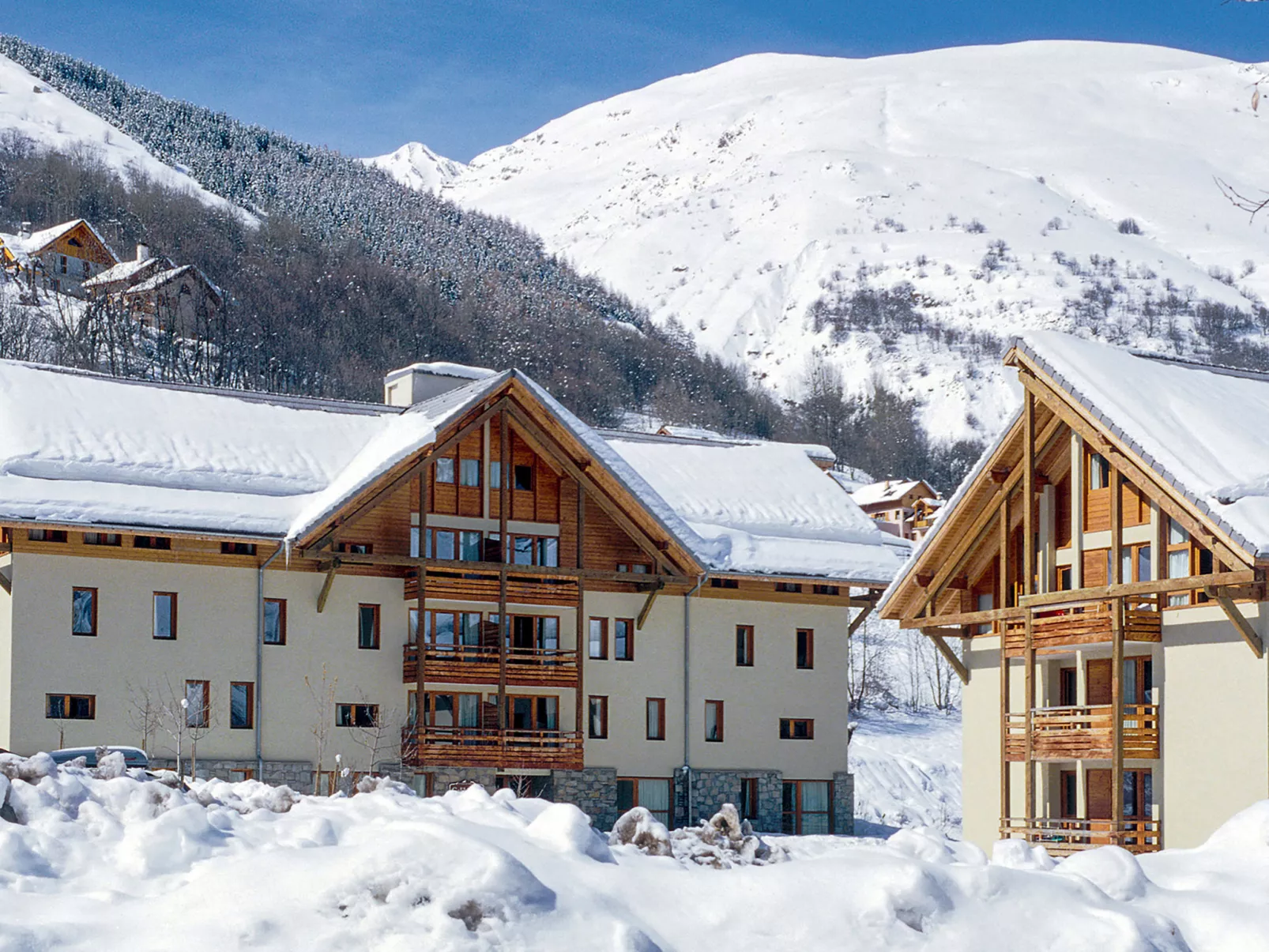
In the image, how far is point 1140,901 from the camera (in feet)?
42.6

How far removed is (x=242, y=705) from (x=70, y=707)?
130 inches

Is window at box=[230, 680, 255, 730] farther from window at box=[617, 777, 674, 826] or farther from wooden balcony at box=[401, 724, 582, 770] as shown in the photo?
window at box=[617, 777, 674, 826]

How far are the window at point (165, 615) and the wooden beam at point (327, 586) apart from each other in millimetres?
2942

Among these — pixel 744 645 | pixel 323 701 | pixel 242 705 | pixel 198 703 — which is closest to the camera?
pixel 198 703

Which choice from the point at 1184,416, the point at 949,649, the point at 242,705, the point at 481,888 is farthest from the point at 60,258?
the point at 481,888

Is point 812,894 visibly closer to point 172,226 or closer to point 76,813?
point 76,813

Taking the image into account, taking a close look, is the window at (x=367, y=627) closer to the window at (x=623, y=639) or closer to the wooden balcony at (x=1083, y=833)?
the window at (x=623, y=639)

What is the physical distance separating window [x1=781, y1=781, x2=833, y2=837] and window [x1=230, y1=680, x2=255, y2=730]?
12.4m

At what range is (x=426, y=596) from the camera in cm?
3631

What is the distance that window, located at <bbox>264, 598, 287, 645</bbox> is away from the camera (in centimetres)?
3519

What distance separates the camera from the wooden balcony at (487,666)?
118ft

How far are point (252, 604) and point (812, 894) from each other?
24676 millimetres

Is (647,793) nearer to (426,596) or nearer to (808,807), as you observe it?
(808,807)

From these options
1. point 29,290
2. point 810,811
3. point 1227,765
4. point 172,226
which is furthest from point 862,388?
point 1227,765
